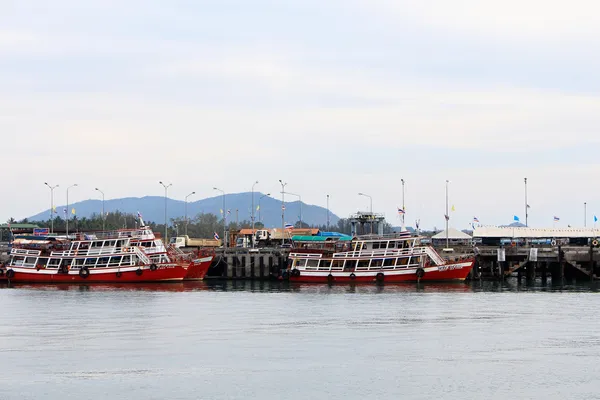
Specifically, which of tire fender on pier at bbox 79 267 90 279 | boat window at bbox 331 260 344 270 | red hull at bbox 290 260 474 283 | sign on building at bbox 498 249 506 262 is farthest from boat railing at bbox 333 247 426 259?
tire fender on pier at bbox 79 267 90 279

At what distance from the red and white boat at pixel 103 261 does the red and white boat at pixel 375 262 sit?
13.2 meters

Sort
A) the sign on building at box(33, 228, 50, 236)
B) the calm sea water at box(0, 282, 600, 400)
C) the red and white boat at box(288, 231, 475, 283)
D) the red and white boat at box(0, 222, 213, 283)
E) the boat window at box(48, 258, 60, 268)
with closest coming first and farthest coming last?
the calm sea water at box(0, 282, 600, 400) < the red and white boat at box(288, 231, 475, 283) < the red and white boat at box(0, 222, 213, 283) < the boat window at box(48, 258, 60, 268) < the sign on building at box(33, 228, 50, 236)

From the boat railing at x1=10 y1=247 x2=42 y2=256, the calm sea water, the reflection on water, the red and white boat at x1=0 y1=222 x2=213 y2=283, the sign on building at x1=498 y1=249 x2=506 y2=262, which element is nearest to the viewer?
the calm sea water

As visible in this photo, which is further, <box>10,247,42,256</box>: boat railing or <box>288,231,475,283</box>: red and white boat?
<box>10,247,42,256</box>: boat railing

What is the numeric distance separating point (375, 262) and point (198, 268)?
2261cm

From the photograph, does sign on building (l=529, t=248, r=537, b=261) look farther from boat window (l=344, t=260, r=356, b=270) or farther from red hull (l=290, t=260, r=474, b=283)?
boat window (l=344, t=260, r=356, b=270)

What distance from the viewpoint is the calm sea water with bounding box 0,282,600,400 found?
4759 cm

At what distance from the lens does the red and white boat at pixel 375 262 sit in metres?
119

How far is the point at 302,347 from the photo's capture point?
60.1 meters

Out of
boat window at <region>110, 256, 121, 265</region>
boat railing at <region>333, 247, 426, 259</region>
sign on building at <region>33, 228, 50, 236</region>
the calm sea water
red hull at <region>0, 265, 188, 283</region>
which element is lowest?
the calm sea water

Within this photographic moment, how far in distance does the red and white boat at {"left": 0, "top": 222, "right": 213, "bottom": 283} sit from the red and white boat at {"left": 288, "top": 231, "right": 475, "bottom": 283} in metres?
13.2

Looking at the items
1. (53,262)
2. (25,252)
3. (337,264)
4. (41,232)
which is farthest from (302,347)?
(41,232)

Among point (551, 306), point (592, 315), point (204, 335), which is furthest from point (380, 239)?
point (204, 335)

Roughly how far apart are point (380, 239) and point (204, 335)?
5766 centimetres
